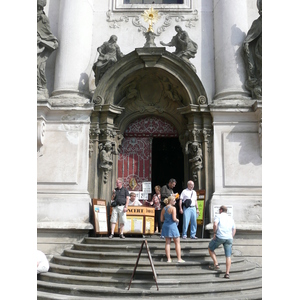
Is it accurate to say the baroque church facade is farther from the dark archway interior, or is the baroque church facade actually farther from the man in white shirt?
the man in white shirt

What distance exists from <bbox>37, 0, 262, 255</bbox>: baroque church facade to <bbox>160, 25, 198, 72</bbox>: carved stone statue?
3 cm

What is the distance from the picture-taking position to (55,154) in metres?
11.5

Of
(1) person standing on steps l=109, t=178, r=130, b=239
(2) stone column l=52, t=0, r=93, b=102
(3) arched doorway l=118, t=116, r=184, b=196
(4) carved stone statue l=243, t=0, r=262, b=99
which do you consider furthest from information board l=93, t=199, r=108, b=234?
(4) carved stone statue l=243, t=0, r=262, b=99

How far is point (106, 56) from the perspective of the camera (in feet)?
39.1

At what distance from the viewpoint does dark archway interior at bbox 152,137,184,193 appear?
13.1 meters

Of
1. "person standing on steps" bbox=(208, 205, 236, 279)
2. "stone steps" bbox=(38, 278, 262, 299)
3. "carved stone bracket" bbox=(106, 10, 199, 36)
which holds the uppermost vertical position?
"carved stone bracket" bbox=(106, 10, 199, 36)

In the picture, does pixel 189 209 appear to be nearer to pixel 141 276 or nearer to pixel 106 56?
pixel 141 276

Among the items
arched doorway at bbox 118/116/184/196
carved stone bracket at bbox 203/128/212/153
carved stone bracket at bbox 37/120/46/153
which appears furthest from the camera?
arched doorway at bbox 118/116/184/196

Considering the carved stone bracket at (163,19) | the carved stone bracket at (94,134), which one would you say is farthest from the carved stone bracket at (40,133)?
the carved stone bracket at (163,19)

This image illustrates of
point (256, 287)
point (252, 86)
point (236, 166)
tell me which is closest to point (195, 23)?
point (252, 86)

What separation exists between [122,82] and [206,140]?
9.74ft

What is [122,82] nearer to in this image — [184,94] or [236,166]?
[184,94]

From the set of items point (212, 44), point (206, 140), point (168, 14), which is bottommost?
point (206, 140)

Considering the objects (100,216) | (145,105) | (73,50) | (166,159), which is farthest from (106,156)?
(73,50)
